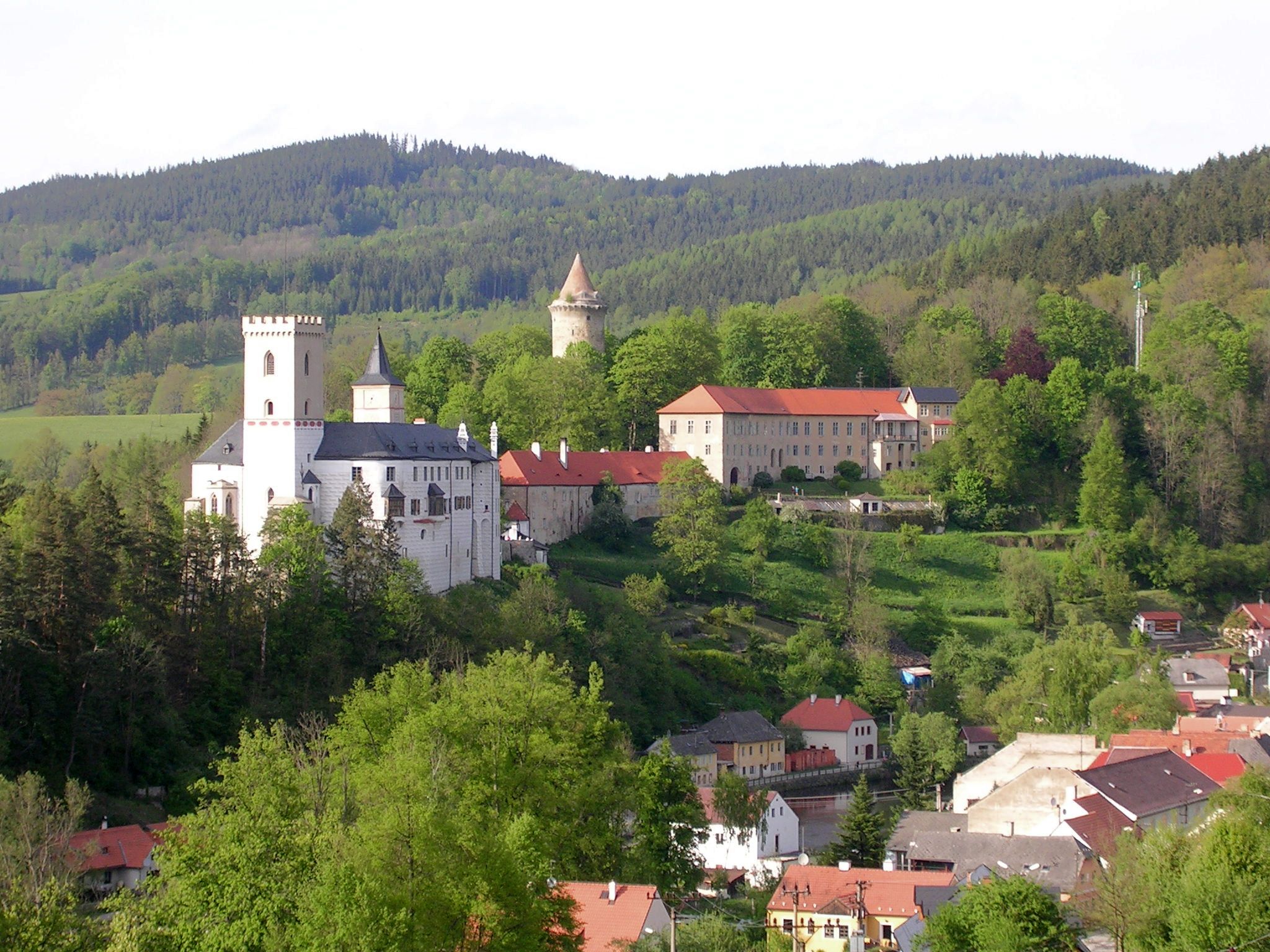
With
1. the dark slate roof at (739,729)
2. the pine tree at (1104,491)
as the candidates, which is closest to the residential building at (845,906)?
the dark slate roof at (739,729)

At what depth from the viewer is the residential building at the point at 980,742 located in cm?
6262

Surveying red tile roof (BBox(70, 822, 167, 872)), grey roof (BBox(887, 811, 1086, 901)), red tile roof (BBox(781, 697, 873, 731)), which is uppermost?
red tile roof (BBox(70, 822, 167, 872))

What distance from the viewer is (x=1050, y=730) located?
2352 inches

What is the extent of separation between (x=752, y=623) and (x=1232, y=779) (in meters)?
28.6

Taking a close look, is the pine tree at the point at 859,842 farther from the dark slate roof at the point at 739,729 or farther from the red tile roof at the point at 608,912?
the dark slate roof at the point at 739,729

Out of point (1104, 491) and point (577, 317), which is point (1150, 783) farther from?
point (577, 317)

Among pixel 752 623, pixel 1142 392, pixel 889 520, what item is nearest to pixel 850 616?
pixel 752 623

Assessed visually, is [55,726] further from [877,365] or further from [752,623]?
[877,365]

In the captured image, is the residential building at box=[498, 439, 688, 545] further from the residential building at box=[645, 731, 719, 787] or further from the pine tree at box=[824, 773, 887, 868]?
the pine tree at box=[824, 773, 887, 868]

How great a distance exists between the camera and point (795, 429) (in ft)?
287

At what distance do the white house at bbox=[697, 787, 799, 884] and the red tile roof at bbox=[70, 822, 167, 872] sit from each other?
515 inches

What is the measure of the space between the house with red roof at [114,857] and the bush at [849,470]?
49398 mm

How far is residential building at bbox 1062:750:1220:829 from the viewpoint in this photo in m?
45.7

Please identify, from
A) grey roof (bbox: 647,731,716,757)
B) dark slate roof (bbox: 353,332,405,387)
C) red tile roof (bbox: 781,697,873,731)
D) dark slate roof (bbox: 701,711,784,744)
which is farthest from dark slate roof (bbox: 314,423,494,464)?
red tile roof (bbox: 781,697,873,731)
